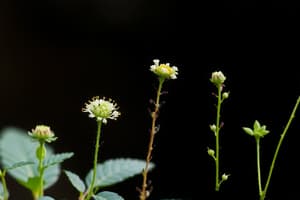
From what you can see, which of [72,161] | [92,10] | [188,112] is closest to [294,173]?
[188,112]

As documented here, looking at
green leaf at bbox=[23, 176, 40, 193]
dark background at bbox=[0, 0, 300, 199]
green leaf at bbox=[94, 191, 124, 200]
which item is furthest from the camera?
dark background at bbox=[0, 0, 300, 199]

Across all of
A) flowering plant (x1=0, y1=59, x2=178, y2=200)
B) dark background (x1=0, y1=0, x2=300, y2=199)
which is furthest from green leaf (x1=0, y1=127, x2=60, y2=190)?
dark background (x1=0, y1=0, x2=300, y2=199)

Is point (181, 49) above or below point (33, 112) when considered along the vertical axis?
above

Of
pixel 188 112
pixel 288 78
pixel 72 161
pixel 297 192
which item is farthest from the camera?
pixel 72 161

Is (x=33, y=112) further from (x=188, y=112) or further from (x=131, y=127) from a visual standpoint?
(x=188, y=112)

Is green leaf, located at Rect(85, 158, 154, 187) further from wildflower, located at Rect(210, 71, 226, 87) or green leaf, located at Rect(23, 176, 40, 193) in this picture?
wildflower, located at Rect(210, 71, 226, 87)

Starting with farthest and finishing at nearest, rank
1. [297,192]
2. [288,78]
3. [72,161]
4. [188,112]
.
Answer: [72,161] < [188,112] < [288,78] < [297,192]

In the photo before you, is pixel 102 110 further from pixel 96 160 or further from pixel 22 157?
pixel 22 157
